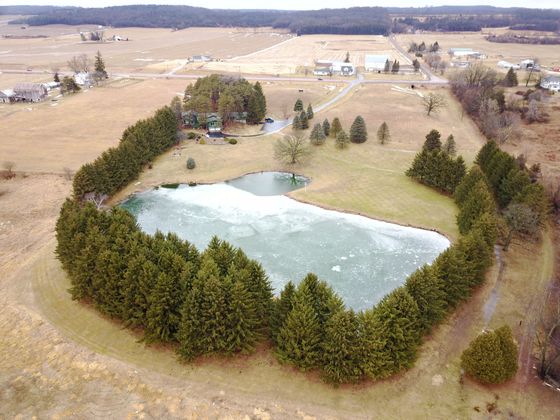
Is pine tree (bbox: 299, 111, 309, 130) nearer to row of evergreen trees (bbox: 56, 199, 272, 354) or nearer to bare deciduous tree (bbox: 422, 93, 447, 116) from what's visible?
bare deciduous tree (bbox: 422, 93, 447, 116)

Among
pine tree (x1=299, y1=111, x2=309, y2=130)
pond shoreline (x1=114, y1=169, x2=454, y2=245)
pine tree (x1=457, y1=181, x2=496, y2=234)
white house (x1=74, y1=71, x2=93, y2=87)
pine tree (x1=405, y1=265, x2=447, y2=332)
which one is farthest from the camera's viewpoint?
white house (x1=74, y1=71, x2=93, y2=87)

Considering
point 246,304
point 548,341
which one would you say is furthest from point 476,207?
point 246,304

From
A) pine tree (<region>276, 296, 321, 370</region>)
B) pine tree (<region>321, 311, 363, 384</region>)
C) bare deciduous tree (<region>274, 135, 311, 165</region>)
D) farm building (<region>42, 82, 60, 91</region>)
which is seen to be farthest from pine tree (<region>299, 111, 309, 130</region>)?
farm building (<region>42, 82, 60, 91</region>)

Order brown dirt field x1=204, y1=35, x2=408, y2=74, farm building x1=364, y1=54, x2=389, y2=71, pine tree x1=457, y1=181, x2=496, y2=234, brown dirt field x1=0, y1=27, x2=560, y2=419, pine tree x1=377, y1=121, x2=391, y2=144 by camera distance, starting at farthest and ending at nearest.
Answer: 1. brown dirt field x1=204, y1=35, x2=408, y2=74
2. farm building x1=364, y1=54, x2=389, y2=71
3. pine tree x1=377, y1=121, x2=391, y2=144
4. pine tree x1=457, y1=181, x2=496, y2=234
5. brown dirt field x1=0, y1=27, x2=560, y2=419

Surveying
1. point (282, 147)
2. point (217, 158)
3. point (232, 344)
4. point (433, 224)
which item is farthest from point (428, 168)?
point (232, 344)

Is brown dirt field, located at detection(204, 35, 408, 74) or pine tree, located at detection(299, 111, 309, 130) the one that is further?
brown dirt field, located at detection(204, 35, 408, 74)

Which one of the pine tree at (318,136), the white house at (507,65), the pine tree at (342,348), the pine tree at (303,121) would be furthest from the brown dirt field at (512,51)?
the pine tree at (342,348)

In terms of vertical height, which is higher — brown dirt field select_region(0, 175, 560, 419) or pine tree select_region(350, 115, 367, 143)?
pine tree select_region(350, 115, 367, 143)
